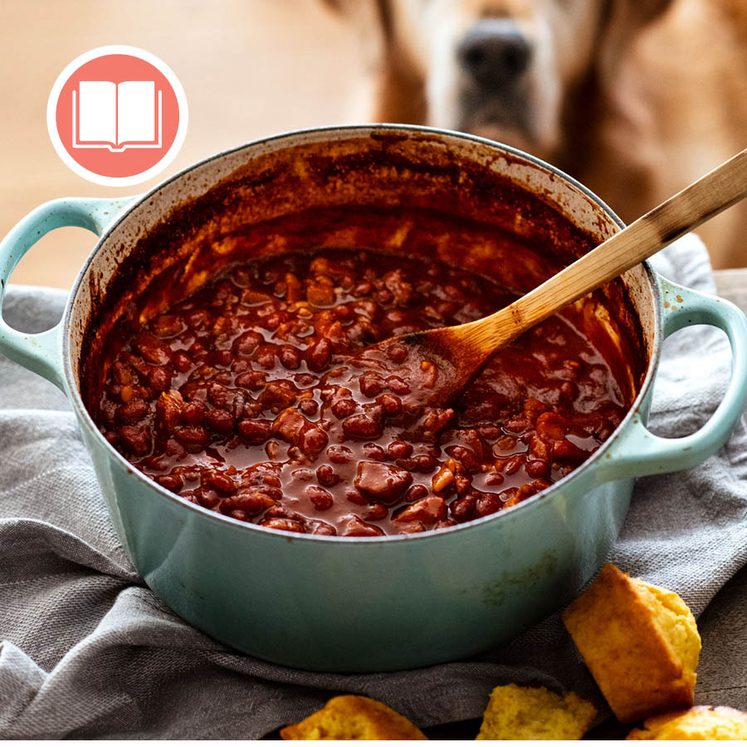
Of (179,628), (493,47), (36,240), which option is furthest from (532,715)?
(493,47)

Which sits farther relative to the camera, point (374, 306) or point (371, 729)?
point (374, 306)

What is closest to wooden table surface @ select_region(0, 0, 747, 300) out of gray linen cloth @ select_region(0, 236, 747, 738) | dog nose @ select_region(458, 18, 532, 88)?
dog nose @ select_region(458, 18, 532, 88)

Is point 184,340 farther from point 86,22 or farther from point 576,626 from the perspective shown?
point 86,22

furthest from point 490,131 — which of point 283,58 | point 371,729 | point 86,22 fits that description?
point 371,729

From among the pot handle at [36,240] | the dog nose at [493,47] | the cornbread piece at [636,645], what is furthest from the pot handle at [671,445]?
the dog nose at [493,47]

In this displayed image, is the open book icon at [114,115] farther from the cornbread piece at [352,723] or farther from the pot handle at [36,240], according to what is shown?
the cornbread piece at [352,723]

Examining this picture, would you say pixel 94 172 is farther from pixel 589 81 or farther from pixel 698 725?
pixel 698 725
